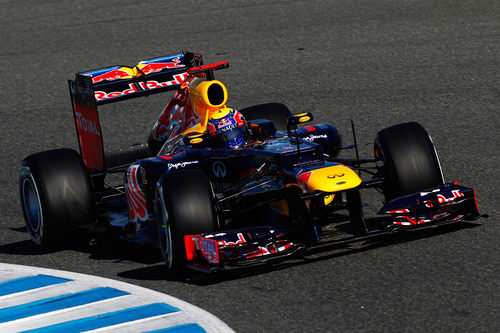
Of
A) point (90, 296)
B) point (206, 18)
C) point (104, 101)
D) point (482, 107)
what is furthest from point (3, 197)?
point (206, 18)

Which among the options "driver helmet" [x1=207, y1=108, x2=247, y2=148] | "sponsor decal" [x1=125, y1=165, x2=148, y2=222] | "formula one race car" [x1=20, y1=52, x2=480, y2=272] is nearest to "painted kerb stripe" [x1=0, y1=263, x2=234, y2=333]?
"formula one race car" [x1=20, y1=52, x2=480, y2=272]

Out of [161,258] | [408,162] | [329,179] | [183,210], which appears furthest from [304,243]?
[161,258]

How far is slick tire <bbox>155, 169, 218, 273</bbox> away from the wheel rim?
60.8 inches

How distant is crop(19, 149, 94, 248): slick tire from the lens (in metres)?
7.79

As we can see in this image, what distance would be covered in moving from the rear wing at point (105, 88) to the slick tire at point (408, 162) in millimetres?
2238

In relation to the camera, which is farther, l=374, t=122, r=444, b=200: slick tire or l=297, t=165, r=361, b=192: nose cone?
l=374, t=122, r=444, b=200: slick tire

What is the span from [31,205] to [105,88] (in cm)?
122

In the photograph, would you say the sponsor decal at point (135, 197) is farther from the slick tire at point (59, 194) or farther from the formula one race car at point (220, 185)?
the slick tire at point (59, 194)

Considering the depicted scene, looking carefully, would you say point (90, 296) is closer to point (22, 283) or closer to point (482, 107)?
point (22, 283)

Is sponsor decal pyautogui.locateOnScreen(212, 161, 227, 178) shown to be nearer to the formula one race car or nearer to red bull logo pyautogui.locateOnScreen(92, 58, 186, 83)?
the formula one race car

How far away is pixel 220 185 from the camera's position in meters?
7.78

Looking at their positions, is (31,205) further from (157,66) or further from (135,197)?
(157,66)

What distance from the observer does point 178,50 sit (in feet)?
50.3

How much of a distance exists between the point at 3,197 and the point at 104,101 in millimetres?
1836
